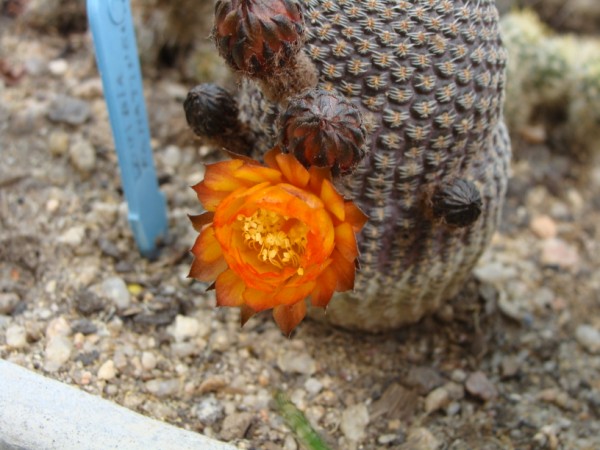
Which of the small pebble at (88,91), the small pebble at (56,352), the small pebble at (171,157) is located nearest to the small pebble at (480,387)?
the small pebble at (56,352)

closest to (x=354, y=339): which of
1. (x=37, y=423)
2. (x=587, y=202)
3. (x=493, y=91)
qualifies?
(x=493, y=91)

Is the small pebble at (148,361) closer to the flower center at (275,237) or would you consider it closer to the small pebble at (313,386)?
the small pebble at (313,386)

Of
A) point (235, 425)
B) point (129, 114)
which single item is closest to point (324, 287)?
point (235, 425)

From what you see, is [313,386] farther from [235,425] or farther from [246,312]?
[246,312]

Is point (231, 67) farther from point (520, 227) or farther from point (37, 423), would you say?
point (520, 227)

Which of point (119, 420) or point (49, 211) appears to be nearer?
point (119, 420)

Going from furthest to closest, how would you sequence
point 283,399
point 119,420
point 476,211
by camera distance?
1. point 283,399
2. point 476,211
3. point 119,420
